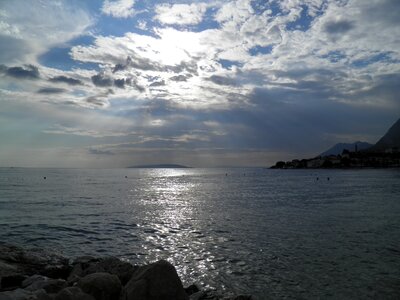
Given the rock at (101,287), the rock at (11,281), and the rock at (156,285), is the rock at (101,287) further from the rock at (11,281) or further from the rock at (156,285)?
the rock at (11,281)

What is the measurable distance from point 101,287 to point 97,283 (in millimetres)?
176

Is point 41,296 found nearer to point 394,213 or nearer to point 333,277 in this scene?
point 333,277

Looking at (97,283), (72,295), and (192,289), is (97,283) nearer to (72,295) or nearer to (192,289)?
(72,295)

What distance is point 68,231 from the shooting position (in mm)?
27000

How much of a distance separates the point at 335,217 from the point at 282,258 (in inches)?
667

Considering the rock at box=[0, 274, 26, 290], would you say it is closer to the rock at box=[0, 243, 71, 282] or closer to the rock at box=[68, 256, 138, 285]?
the rock at box=[0, 243, 71, 282]

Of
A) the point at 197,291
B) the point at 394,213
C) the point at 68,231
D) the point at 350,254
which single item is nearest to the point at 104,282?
the point at 197,291

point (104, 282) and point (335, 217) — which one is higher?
point (104, 282)

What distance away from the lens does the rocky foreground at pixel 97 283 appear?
9633 millimetres

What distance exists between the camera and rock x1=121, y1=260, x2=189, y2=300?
9.64m

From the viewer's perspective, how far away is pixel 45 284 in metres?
11.7

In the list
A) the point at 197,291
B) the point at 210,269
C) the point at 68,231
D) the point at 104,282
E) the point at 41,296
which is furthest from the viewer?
the point at 68,231

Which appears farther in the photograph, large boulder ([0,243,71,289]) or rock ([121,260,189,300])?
large boulder ([0,243,71,289])

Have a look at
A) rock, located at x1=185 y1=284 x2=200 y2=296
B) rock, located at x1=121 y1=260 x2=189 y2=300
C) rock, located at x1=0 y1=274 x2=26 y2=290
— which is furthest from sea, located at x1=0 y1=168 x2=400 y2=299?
rock, located at x1=0 y1=274 x2=26 y2=290
